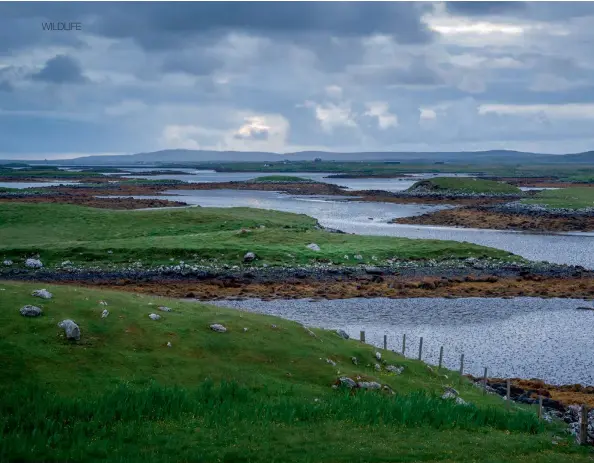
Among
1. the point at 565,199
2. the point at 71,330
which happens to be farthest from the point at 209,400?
the point at 565,199

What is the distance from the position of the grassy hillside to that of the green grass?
126798mm

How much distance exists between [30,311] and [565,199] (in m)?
154

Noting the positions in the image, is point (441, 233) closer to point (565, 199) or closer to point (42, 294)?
point (565, 199)

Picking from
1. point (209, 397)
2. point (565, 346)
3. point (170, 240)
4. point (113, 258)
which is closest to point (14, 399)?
point (209, 397)

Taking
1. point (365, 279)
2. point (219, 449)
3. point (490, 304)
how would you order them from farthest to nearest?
point (365, 279) → point (490, 304) → point (219, 449)

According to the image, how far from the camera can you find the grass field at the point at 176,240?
7856cm

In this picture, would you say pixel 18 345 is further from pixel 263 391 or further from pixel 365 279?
pixel 365 279

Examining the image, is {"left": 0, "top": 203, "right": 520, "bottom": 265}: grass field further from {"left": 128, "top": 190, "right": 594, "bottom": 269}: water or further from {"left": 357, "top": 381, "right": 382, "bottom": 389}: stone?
{"left": 357, "top": 381, "right": 382, "bottom": 389}: stone

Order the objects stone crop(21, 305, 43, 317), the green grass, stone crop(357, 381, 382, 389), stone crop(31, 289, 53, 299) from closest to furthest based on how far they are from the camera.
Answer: stone crop(357, 381, 382, 389) < stone crop(21, 305, 43, 317) < stone crop(31, 289, 53, 299) < the green grass

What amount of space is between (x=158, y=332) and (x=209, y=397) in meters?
6.89

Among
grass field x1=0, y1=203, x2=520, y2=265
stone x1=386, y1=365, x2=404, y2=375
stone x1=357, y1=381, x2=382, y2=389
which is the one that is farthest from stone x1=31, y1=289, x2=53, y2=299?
grass field x1=0, y1=203, x2=520, y2=265

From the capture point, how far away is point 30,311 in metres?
32.6

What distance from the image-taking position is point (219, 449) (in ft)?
79.0

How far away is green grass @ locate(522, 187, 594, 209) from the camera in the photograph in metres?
152
